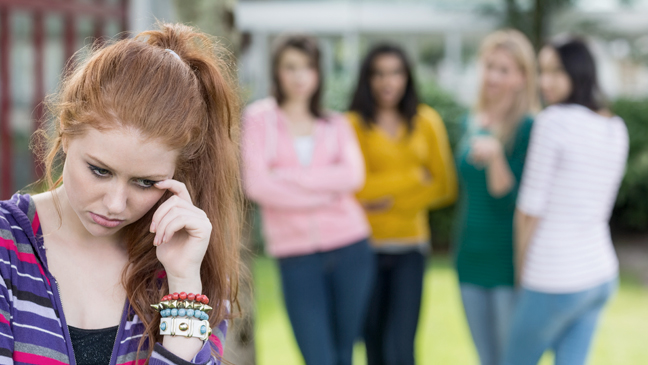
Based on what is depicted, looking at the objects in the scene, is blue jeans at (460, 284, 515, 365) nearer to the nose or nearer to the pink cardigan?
the pink cardigan

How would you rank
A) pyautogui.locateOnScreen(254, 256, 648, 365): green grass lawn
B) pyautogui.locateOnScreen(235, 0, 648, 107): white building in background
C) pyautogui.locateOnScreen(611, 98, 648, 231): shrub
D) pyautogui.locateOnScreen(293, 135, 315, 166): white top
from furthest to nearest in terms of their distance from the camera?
pyautogui.locateOnScreen(235, 0, 648, 107): white building in background → pyautogui.locateOnScreen(611, 98, 648, 231): shrub → pyautogui.locateOnScreen(254, 256, 648, 365): green grass lawn → pyautogui.locateOnScreen(293, 135, 315, 166): white top

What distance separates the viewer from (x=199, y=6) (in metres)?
3.43

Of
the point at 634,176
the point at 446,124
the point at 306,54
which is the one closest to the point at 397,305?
the point at 306,54

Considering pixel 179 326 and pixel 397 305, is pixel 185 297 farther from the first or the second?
pixel 397 305

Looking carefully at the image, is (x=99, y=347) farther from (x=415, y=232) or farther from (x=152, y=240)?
(x=415, y=232)

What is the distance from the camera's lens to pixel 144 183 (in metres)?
1.51

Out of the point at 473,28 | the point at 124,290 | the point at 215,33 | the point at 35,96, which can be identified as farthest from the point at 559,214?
the point at 473,28

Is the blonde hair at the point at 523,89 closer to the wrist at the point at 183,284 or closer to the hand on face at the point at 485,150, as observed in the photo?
the hand on face at the point at 485,150

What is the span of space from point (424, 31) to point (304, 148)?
971cm

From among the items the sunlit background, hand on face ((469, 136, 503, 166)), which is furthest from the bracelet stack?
hand on face ((469, 136, 503, 166))

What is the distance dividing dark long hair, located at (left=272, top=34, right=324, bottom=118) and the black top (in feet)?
8.40

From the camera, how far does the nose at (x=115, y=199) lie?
1.44 m

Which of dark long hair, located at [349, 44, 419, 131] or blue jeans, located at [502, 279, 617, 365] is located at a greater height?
dark long hair, located at [349, 44, 419, 131]

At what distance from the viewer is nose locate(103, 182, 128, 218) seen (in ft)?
4.72
